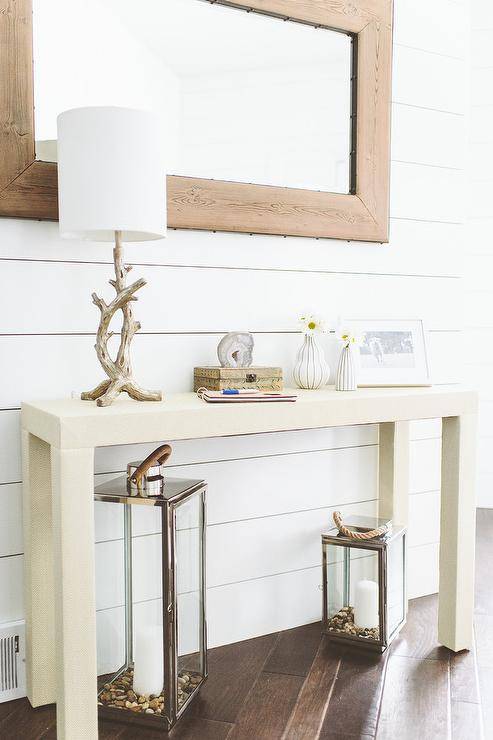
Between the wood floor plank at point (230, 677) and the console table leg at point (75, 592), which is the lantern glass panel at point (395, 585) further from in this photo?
the console table leg at point (75, 592)

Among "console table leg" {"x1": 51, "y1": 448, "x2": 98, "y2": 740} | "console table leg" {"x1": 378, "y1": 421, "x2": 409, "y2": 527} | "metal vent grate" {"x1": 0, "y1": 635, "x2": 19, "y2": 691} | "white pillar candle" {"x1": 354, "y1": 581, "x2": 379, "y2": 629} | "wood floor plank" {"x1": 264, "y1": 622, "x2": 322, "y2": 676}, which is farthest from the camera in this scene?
"console table leg" {"x1": 378, "y1": 421, "x2": 409, "y2": 527}

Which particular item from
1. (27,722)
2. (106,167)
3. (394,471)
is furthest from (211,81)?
(27,722)

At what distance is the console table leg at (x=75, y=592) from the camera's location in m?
1.46

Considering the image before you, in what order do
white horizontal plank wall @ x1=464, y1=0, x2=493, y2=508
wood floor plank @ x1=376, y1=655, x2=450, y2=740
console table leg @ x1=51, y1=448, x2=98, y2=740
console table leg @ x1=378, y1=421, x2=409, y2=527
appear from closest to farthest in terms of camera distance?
console table leg @ x1=51, y1=448, x2=98, y2=740
wood floor plank @ x1=376, y1=655, x2=450, y2=740
console table leg @ x1=378, y1=421, x2=409, y2=527
white horizontal plank wall @ x1=464, y1=0, x2=493, y2=508

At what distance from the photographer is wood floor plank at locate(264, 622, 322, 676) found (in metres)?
1.99

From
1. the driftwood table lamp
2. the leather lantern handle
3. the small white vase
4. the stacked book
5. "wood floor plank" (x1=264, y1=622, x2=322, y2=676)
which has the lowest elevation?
"wood floor plank" (x1=264, y1=622, x2=322, y2=676)

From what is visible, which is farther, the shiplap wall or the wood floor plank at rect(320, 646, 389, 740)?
the shiplap wall

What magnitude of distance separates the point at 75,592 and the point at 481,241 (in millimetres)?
2757

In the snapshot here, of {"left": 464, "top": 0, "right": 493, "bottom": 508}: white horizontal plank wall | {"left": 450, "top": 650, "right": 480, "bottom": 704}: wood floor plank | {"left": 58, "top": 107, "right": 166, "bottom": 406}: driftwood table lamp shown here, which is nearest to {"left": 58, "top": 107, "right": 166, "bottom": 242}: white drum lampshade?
{"left": 58, "top": 107, "right": 166, "bottom": 406}: driftwood table lamp

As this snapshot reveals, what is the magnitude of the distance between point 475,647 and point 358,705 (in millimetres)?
516

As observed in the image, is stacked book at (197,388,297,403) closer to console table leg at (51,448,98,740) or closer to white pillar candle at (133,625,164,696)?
console table leg at (51,448,98,740)

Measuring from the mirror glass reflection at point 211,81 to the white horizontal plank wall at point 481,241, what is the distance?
147 cm

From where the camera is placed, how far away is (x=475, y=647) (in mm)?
2111

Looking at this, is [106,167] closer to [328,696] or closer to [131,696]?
[131,696]
